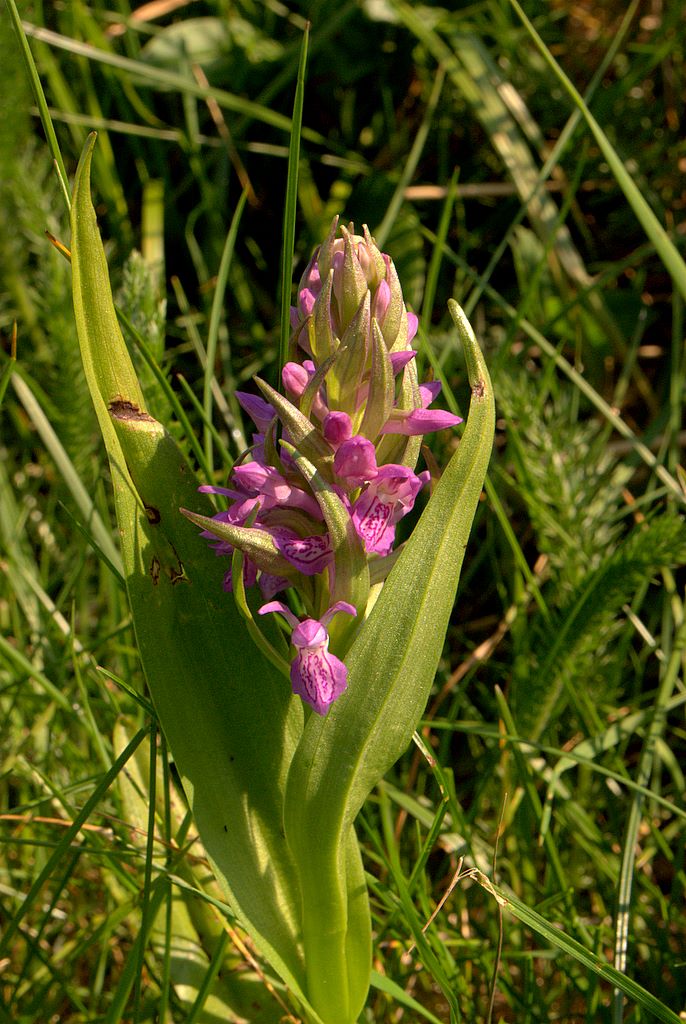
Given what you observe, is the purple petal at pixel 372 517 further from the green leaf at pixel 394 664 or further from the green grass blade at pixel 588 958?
the green grass blade at pixel 588 958

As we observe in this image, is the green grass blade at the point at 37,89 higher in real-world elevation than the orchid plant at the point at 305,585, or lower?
higher

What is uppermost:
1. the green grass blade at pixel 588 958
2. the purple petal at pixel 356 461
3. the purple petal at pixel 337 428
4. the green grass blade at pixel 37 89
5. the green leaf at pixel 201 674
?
the green grass blade at pixel 37 89

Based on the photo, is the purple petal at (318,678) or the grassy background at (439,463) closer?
the purple petal at (318,678)

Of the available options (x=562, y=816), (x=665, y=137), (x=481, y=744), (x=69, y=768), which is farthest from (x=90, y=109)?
(x=562, y=816)

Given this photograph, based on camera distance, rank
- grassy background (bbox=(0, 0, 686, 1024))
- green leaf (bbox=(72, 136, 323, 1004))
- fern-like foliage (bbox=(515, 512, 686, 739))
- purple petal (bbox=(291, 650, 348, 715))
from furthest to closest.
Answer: fern-like foliage (bbox=(515, 512, 686, 739)) → grassy background (bbox=(0, 0, 686, 1024)) → green leaf (bbox=(72, 136, 323, 1004)) → purple petal (bbox=(291, 650, 348, 715))

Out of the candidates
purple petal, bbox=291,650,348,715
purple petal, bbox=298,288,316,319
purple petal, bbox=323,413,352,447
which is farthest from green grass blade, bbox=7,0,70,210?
purple petal, bbox=291,650,348,715

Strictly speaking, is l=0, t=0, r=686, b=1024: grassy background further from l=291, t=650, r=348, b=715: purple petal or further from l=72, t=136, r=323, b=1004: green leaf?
l=291, t=650, r=348, b=715: purple petal

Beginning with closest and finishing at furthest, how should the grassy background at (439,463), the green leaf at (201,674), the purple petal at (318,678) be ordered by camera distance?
the purple petal at (318,678) < the green leaf at (201,674) < the grassy background at (439,463)

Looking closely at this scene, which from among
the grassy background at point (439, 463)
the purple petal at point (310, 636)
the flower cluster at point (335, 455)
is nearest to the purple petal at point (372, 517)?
the flower cluster at point (335, 455)
